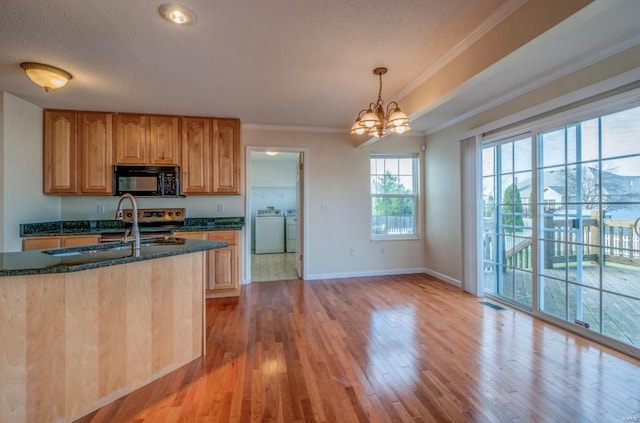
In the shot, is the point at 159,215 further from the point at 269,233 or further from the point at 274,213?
→ the point at 274,213

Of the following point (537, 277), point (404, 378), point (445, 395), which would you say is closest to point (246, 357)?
point (404, 378)

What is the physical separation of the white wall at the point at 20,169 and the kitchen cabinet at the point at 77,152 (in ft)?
0.34

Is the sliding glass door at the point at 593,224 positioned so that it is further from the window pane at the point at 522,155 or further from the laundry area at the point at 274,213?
the laundry area at the point at 274,213

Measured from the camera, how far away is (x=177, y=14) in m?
1.90

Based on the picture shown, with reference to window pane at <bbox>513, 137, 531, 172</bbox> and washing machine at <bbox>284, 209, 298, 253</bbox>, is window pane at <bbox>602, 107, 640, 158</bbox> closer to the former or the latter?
window pane at <bbox>513, 137, 531, 172</bbox>

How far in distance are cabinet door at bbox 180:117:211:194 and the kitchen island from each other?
6.69 feet

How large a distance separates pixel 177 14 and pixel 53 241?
10.2 feet

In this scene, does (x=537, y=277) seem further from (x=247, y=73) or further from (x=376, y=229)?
(x=247, y=73)

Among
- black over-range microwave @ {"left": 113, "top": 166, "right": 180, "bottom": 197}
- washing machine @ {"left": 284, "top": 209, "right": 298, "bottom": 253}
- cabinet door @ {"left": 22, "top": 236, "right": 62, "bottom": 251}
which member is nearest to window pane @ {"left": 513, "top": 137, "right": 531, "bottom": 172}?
black over-range microwave @ {"left": 113, "top": 166, "right": 180, "bottom": 197}

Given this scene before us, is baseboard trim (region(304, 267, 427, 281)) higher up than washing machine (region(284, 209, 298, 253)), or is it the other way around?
washing machine (region(284, 209, 298, 253))

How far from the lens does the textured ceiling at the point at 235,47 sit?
1.88 meters

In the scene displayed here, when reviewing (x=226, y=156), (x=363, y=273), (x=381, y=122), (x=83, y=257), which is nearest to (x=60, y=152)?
(x=226, y=156)

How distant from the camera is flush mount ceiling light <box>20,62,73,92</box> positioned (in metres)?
2.54

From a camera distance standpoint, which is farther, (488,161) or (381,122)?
(488,161)
